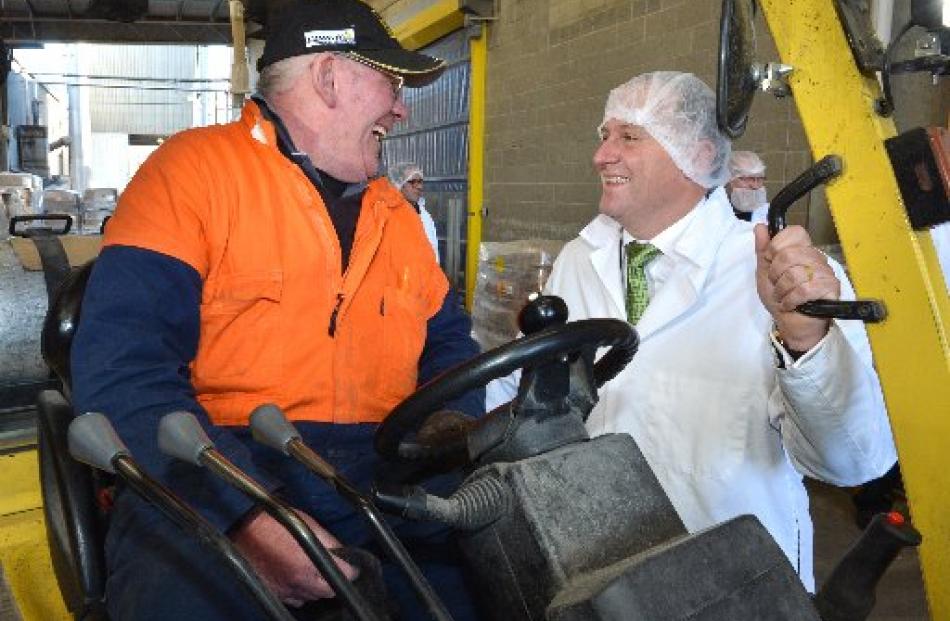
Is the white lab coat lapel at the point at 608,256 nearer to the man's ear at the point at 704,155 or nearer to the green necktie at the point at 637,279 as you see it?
the green necktie at the point at 637,279

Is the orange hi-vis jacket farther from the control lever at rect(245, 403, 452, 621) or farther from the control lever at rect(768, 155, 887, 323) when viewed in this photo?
the control lever at rect(768, 155, 887, 323)

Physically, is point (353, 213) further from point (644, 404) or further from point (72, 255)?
point (72, 255)

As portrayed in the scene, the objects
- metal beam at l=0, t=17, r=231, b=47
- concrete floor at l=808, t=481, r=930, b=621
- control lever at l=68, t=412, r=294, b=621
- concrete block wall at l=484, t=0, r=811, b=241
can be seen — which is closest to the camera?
control lever at l=68, t=412, r=294, b=621

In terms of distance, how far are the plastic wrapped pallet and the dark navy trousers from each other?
3.84 meters

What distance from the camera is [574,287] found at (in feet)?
9.33

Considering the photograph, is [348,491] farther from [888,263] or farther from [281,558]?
[888,263]

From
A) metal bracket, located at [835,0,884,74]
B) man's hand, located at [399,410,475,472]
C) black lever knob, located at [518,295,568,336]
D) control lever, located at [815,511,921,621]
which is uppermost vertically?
metal bracket, located at [835,0,884,74]

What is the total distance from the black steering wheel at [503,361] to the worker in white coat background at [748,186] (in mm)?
3966

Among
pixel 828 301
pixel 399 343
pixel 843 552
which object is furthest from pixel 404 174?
pixel 828 301

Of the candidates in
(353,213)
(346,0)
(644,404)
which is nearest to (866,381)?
(644,404)

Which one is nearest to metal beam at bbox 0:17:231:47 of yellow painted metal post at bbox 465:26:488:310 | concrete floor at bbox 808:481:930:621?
yellow painted metal post at bbox 465:26:488:310

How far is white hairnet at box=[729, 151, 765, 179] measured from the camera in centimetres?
541

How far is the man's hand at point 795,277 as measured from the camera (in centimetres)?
169

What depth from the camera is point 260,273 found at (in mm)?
2000
